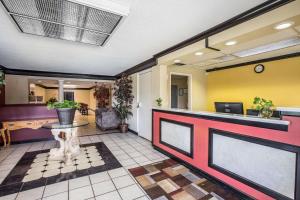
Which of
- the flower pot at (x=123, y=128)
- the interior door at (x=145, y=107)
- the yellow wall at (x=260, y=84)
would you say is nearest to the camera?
the yellow wall at (x=260, y=84)

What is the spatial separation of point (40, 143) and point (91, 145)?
1675mm

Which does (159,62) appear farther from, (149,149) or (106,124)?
(106,124)

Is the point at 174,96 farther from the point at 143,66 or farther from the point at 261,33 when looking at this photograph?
the point at 261,33

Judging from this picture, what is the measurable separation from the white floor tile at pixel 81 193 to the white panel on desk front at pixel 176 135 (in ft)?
5.85

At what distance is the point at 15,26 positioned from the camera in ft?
7.48

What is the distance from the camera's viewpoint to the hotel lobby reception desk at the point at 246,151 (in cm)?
158

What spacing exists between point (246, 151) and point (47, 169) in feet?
11.1

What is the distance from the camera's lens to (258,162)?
5.99 feet

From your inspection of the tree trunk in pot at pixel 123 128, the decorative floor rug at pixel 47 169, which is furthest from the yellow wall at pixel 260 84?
the decorative floor rug at pixel 47 169

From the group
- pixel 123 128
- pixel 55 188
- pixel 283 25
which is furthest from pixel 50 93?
pixel 283 25

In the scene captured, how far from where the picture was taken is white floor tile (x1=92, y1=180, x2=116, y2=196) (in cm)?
214

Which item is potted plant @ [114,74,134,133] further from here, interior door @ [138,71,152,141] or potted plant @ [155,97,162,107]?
potted plant @ [155,97,162,107]

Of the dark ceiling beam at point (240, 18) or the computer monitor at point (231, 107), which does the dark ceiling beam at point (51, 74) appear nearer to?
the dark ceiling beam at point (240, 18)

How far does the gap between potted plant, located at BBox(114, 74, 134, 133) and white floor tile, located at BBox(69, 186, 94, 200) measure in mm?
3606
